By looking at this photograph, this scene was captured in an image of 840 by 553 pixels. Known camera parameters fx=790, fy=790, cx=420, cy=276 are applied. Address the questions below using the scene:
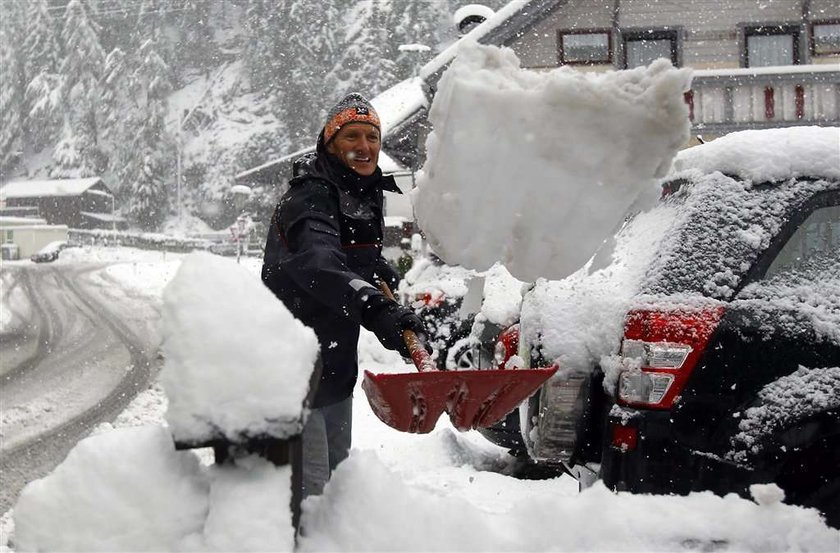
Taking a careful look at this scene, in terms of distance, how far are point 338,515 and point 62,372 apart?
9.69m

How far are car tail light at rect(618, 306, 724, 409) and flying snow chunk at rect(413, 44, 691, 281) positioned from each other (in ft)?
2.13

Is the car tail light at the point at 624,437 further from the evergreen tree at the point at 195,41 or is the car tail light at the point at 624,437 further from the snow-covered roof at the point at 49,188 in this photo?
the evergreen tree at the point at 195,41

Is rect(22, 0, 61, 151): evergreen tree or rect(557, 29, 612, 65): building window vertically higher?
rect(22, 0, 61, 151): evergreen tree

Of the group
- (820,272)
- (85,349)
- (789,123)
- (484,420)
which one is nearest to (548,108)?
(484,420)

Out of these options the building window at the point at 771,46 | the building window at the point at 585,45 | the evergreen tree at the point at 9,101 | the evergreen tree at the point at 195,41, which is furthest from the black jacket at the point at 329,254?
the evergreen tree at the point at 195,41

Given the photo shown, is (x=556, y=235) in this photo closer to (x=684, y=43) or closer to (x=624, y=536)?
(x=624, y=536)

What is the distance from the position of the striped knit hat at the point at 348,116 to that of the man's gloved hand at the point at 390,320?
0.77 metres

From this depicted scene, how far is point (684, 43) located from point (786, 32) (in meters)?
2.16

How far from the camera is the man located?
8.16 ft

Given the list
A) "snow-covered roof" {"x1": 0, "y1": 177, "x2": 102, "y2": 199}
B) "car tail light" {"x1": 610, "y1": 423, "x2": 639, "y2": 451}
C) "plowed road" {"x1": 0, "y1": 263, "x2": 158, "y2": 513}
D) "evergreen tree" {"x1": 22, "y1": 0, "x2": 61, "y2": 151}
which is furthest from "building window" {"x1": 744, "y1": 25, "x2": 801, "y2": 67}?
"evergreen tree" {"x1": 22, "y1": 0, "x2": 61, "y2": 151}

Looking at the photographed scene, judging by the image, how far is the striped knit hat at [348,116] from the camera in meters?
2.89

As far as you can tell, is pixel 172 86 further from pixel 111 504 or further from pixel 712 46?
pixel 111 504

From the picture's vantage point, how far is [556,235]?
2.34m

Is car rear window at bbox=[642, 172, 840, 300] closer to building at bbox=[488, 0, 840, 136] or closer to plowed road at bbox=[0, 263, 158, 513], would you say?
plowed road at bbox=[0, 263, 158, 513]
